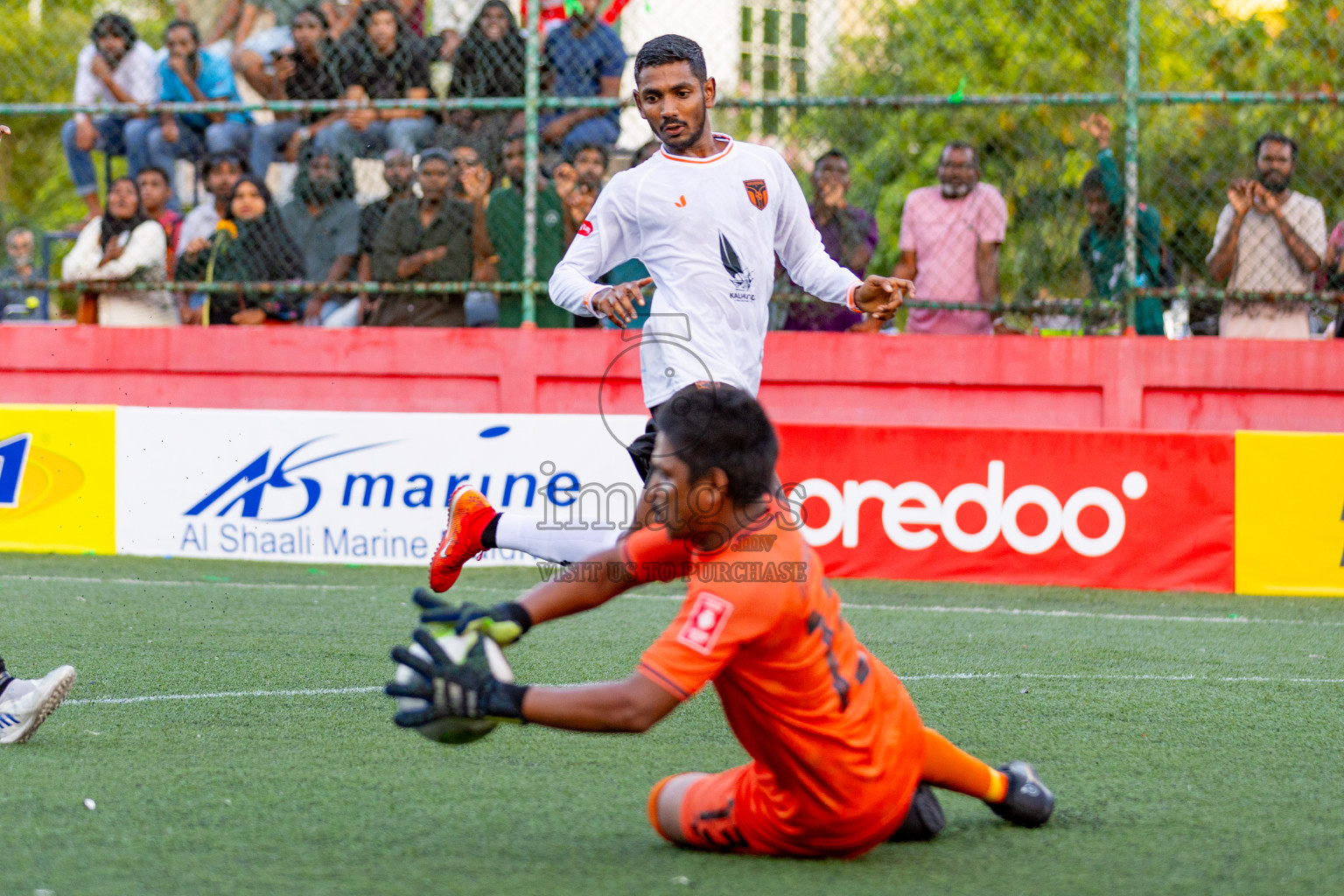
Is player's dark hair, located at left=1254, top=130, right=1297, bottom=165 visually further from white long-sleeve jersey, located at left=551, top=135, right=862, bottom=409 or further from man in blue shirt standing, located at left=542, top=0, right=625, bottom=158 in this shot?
white long-sleeve jersey, located at left=551, top=135, right=862, bottom=409

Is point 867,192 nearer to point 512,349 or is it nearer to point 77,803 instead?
point 512,349

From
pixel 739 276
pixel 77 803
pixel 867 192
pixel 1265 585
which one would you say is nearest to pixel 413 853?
pixel 77 803

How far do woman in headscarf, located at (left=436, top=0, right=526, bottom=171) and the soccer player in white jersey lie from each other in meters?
5.69

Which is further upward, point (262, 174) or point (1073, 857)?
point (262, 174)

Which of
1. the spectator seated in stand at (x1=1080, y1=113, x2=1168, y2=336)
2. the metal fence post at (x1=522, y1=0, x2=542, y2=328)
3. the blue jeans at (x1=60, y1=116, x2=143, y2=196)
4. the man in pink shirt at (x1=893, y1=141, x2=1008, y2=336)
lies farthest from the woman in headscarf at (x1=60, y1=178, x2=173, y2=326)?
the spectator seated in stand at (x1=1080, y1=113, x2=1168, y2=336)

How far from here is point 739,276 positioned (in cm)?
530

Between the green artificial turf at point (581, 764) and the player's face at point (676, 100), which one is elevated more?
the player's face at point (676, 100)

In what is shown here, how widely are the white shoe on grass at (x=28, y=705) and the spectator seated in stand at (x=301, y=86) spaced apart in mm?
6956

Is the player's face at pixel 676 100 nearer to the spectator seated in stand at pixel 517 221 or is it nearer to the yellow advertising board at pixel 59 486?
the spectator seated in stand at pixel 517 221

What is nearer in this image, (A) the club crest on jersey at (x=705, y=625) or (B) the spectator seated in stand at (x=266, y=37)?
(A) the club crest on jersey at (x=705, y=625)

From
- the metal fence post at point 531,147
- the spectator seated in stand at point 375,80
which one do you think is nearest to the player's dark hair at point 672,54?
the metal fence post at point 531,147

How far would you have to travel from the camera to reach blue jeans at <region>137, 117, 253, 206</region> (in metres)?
11.4

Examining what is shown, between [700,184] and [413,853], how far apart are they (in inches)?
99.3

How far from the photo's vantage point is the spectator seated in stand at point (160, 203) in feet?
37.0
